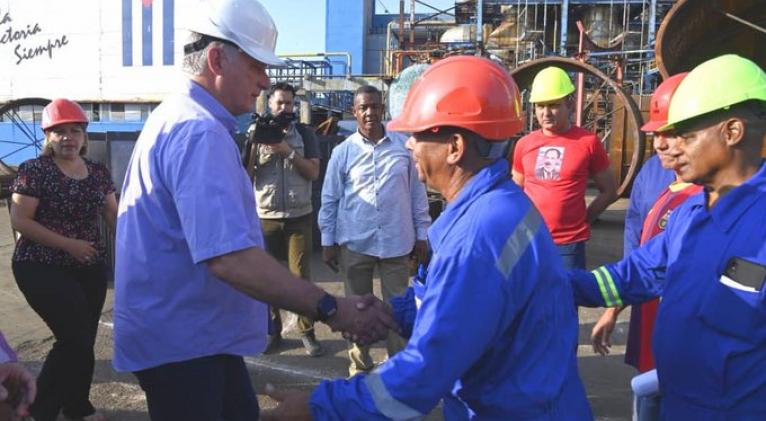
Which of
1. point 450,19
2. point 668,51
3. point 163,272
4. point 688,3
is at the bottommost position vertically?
point 163,272

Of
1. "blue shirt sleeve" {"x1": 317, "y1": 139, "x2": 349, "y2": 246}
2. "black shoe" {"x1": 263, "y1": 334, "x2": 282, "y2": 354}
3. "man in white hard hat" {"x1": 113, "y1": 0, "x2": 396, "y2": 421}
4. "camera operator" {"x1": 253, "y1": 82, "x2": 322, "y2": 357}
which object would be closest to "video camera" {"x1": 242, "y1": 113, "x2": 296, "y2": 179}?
"camera operator" {"x1": 253, "y1": 82, "x2": 322, "y2": 357}

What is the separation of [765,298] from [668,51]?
6.98 meters

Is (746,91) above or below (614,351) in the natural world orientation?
above

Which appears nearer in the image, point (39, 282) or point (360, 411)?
point (360, 411)

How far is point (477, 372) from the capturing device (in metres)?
1.53

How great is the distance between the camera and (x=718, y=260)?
1767mm

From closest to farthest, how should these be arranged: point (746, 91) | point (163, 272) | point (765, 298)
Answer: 1. point (765, 298)
2. point (746, 91)
3. point (163, 272)

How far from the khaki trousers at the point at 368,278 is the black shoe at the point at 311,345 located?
471mm

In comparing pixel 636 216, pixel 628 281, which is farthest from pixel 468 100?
pixel 636 216

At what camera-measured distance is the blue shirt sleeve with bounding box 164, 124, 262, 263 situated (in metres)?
1.80

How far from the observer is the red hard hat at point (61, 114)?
3.48 m

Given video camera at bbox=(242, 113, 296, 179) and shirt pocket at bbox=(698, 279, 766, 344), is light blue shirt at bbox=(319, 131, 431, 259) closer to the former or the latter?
video camera at bbox=(242, 113, 296, 179)

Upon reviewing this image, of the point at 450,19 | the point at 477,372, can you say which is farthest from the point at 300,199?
the point at 450,19

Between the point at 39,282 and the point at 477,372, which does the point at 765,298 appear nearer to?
the point at 477,372
